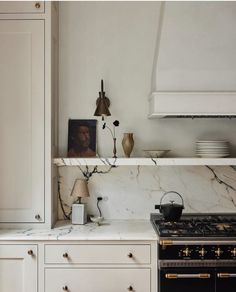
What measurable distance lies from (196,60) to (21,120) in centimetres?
128

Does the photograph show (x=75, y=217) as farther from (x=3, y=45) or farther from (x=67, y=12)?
(x=67, y=12)

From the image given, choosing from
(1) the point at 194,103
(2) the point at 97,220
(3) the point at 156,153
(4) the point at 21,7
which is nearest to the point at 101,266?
(2) the point at 97,220

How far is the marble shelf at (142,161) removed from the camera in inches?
106

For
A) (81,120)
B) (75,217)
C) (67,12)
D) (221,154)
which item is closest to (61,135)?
(81,120)

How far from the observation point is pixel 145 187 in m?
2.97

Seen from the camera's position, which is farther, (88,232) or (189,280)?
(88,232)

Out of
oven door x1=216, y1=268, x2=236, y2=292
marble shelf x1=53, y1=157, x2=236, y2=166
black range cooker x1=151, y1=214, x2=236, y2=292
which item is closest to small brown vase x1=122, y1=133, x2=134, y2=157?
marble shelf x1=53, y1=157, x2=236, y2=166

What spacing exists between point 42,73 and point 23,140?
49 cm

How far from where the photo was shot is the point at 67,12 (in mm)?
2943

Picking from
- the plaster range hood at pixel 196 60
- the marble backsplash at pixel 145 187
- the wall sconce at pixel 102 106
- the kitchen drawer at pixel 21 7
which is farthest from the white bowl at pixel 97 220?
the kitchen drawer at pixel 21 7

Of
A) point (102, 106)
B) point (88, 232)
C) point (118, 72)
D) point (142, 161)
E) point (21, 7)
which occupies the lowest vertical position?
point (88, 232)

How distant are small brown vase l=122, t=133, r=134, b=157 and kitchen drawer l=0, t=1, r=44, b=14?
1079 mm

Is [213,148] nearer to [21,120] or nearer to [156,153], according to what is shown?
[156,153]

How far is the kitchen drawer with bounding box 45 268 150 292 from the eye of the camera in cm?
243
